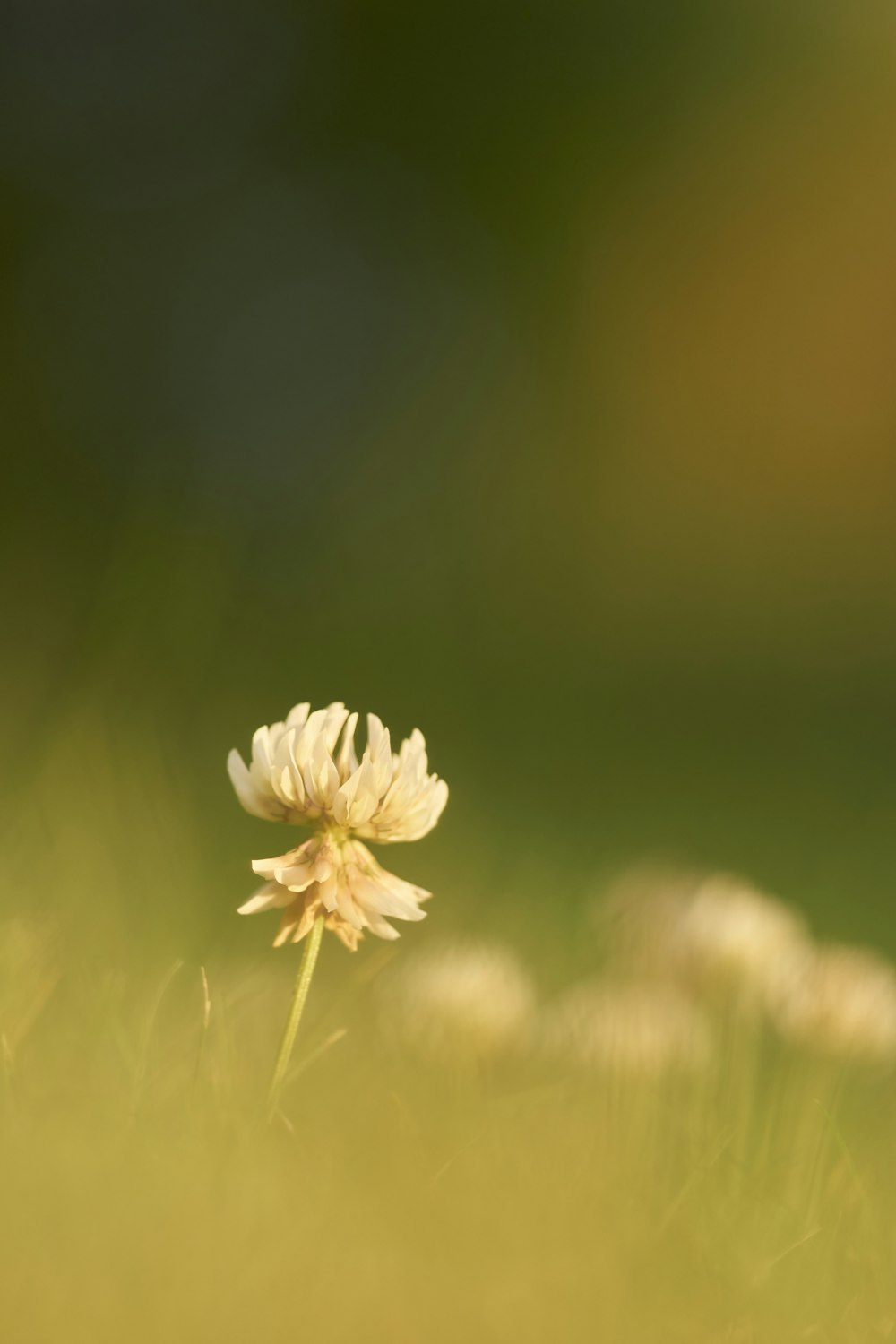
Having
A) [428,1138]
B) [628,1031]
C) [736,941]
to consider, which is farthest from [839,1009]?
[428,1138]

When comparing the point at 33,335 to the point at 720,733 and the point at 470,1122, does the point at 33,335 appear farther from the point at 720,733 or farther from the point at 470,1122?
the point at 470,1122

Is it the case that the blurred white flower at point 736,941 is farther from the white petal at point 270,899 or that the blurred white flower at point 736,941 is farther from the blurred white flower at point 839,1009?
the white petal at point 270,899

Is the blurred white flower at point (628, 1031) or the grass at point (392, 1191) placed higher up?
the blurred white flower at point (628, 1031)

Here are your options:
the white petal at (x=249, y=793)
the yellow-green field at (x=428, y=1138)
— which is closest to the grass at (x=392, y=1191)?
the yellow-green field at (x=428, y=1138)

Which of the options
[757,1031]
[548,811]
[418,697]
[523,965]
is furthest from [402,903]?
[418,697]

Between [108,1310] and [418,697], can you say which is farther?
[418,697]

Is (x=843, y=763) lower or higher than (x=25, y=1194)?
higher
